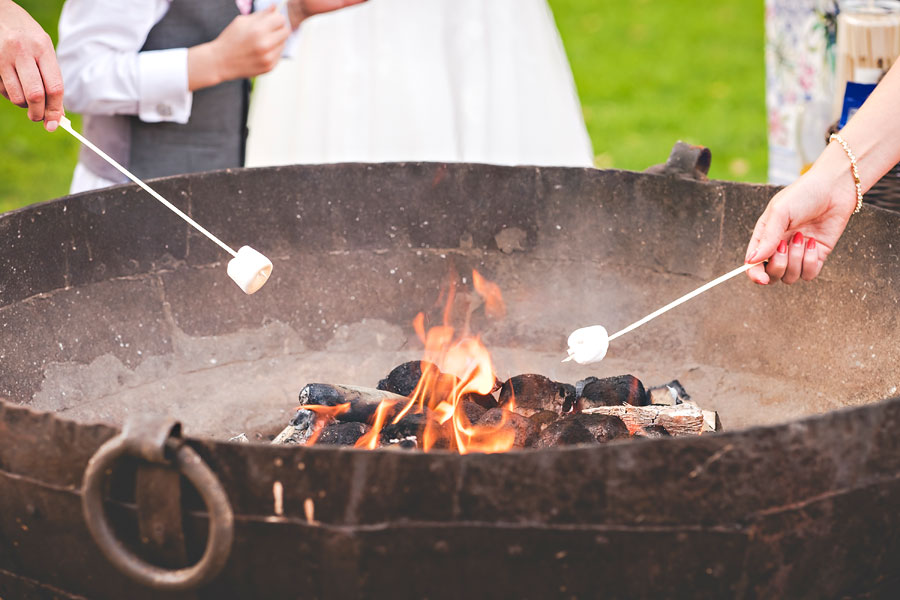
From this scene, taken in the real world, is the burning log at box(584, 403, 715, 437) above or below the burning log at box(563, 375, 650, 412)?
below

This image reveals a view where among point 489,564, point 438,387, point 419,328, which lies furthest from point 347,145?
point 489,564

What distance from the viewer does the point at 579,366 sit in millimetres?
2570

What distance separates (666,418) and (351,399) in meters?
0.67

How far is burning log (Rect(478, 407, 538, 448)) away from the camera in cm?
199

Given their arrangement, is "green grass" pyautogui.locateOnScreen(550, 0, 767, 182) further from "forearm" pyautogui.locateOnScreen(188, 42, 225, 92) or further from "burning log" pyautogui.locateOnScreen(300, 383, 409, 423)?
"burning log" pyautogui.locateOnScreen(300, 383, 409, 423)

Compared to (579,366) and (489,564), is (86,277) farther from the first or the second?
(489,564)

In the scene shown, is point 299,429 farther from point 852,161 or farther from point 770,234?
point 852,161

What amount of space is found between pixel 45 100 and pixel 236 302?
2.29 feet

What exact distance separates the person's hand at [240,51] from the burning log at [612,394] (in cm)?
117

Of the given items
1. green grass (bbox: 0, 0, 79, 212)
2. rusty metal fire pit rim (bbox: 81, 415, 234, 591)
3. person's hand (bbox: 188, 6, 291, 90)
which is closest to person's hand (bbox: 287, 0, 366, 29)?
person's hand (bbox: 188, 6, 291, 90)

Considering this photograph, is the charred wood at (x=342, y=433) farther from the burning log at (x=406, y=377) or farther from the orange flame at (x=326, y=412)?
the burning log at (x=406, y=377)

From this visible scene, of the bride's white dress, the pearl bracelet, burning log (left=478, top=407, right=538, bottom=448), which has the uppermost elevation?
the bride's white dress

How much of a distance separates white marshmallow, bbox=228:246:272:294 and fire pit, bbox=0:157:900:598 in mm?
298

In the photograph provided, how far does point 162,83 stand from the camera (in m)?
2.67
